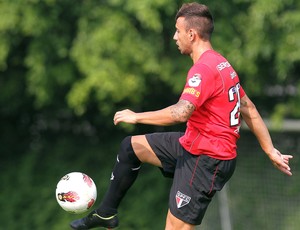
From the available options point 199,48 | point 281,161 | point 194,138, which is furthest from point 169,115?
point 281,161

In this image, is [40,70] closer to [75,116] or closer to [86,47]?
[86,47]

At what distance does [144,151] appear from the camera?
287 inches

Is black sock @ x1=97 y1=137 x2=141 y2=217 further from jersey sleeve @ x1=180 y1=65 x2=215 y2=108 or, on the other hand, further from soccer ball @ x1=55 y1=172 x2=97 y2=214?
jersey sleeve @ x1=180 y1=65 x2=215 y2=108

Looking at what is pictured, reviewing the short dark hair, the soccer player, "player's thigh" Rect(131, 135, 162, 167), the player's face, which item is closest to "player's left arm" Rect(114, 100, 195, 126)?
the soccer player

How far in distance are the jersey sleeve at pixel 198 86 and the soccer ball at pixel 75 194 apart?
130 cm

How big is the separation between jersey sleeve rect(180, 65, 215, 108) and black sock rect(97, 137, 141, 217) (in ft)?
3.48

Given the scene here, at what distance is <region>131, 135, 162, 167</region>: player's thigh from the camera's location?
728cm

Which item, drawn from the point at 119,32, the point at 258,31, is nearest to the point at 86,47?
the point at 119,32

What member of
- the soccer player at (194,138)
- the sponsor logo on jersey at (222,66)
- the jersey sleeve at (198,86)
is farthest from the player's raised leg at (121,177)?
the sponsor logo on jersey at (222,66)

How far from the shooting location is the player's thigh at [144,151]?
7281mm

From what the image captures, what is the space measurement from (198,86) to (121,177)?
1346 mm

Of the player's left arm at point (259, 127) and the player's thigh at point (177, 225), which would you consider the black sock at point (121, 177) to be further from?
the player's left arm at point (259, 127)

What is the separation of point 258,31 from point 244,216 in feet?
8.81

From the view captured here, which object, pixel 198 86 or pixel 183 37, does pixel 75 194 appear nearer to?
pixel 198 86
